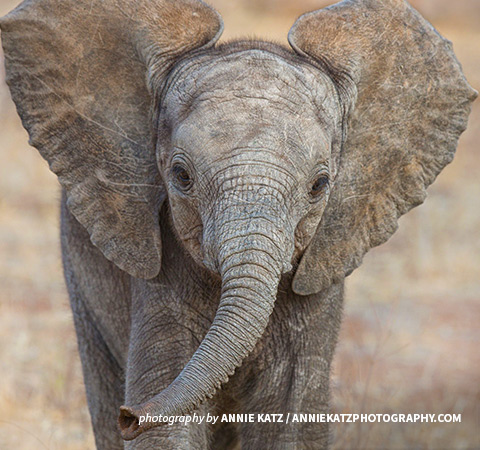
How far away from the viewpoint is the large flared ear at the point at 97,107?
3.98m

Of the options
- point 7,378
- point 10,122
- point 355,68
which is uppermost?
point 355,68

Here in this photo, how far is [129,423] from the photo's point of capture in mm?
3051

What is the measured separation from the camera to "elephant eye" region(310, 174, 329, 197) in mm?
3650

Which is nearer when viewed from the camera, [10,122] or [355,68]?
[355,68]

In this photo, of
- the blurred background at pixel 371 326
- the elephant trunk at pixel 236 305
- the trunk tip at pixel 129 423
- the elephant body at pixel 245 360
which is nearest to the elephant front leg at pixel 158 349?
the elephant body at pixel 245 360

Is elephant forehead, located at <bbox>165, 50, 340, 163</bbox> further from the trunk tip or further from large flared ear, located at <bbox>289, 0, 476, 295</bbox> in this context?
the trunk tip

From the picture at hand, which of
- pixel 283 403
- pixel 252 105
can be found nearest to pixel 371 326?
pixel 283 403

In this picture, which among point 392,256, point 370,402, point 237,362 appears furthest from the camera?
point 392,256

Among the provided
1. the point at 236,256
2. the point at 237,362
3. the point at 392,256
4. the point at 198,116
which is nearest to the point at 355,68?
the point at 198,116

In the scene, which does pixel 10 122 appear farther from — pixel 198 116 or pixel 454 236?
pixel 198 116

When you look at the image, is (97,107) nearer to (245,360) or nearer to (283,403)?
(245,360)

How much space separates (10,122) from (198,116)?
36.4ft

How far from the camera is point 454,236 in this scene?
10.4 metres

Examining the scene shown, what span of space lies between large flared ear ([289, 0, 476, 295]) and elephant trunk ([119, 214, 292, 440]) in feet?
2.14
